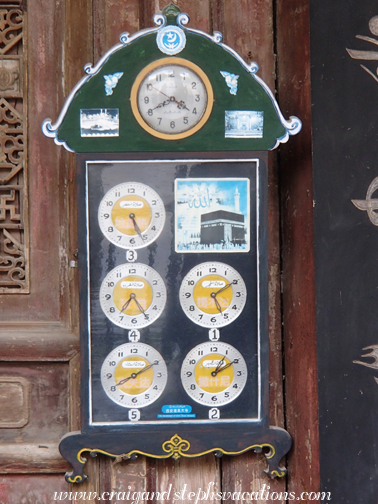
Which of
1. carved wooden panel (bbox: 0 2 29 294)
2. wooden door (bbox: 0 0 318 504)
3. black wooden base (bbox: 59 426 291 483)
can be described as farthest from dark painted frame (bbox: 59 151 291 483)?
carved wooden panel (bbox: 0 2 29 294)

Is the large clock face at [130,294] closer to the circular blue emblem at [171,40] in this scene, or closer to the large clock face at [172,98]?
the large clock face at [172,98]

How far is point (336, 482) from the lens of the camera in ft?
4.59

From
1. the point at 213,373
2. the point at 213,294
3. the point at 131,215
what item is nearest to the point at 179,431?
the point at 213,373

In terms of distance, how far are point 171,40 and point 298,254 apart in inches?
27.9

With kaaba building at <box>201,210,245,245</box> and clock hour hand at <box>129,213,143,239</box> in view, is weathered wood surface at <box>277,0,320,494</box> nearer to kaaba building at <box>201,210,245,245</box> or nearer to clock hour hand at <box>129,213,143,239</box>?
kaaba building at <box>201,210,245,245</box>

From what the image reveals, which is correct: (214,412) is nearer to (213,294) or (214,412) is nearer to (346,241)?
(213,294)

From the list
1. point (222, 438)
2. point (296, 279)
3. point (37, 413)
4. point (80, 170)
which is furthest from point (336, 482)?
point (80, 170)

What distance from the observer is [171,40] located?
140 centimetres

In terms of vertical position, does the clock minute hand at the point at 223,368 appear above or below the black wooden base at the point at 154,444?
above

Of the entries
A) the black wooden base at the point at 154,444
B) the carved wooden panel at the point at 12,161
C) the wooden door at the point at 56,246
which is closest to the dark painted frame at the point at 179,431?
the black wooden base at the point at 154,444

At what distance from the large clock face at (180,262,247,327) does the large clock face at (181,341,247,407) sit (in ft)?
0.26

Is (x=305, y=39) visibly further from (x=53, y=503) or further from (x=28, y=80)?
(x=53, y=503)

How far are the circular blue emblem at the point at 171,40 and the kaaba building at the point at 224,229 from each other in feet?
1.53

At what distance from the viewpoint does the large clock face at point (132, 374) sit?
57.1 inches
